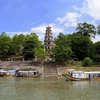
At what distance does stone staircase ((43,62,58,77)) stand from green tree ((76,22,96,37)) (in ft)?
79.2

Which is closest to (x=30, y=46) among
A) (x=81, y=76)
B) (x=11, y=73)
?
(x=11, y=73)

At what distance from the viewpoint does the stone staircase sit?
67.7 metres

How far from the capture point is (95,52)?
85500 millimetres

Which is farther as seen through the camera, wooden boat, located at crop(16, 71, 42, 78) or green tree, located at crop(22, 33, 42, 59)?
green tree, located at crop(22, 33, 42, 59)

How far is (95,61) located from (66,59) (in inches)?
423

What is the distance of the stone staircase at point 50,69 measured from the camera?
6769 cm

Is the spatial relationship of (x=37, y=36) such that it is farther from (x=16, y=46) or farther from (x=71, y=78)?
(x=71, y=78)

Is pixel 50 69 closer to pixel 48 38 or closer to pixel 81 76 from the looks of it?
pixel 81 76

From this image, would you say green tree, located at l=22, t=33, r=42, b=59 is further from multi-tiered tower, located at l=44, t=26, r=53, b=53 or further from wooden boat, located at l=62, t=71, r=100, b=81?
wooden boat, located at l=62, t=71, r=100, b=81

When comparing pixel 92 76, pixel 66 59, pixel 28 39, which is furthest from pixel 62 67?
pixel 28 39

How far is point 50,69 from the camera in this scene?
71375 millimetres

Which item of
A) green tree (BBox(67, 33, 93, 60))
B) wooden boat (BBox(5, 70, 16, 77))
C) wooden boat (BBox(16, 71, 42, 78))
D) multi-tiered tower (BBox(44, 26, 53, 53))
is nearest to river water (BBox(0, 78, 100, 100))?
wooden boat (BBox(16, 71, 42, 78))

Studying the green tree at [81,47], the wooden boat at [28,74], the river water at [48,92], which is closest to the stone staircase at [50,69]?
the wooden boat at [28,74]

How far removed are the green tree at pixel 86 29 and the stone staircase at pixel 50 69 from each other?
2415 cm
